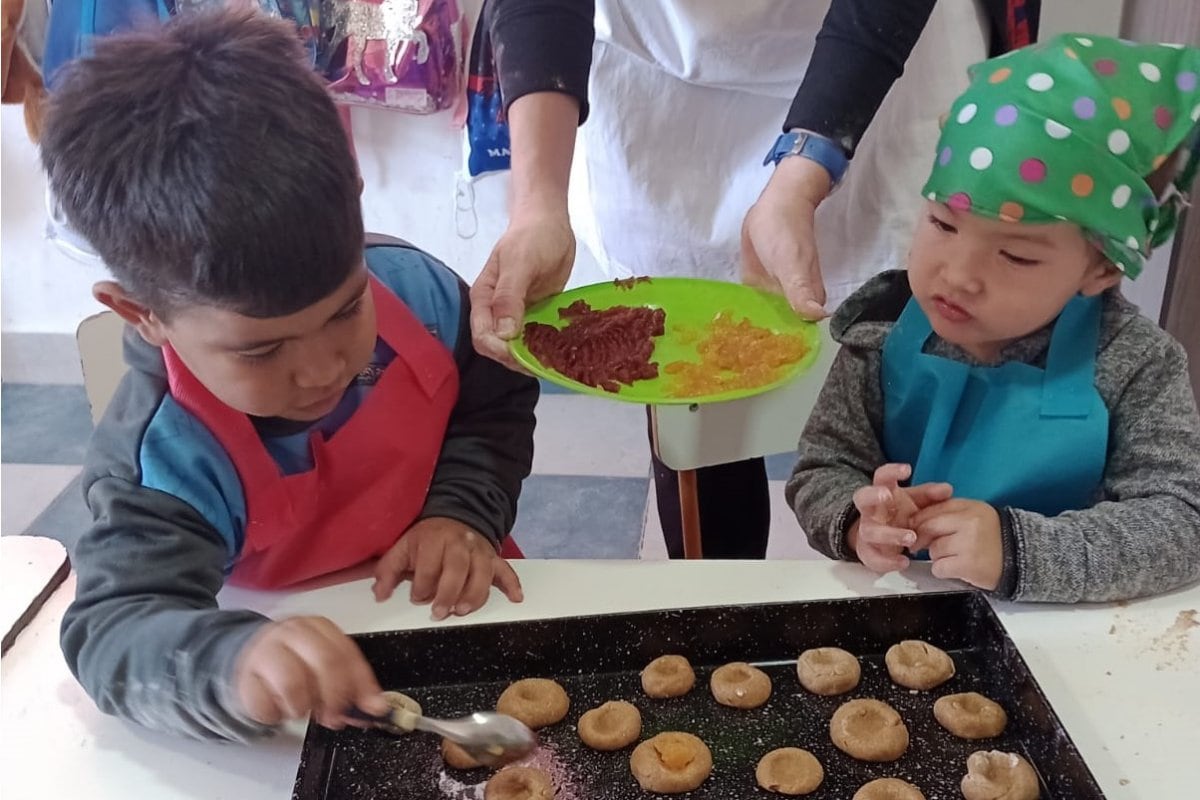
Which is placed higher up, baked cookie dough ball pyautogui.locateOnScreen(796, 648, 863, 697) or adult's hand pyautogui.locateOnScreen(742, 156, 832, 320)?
adult's hand pyautogui.locateOnScreen(742, 156, 832, 320)

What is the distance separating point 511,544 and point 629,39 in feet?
2.17

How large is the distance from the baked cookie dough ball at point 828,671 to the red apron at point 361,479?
0.40 meters

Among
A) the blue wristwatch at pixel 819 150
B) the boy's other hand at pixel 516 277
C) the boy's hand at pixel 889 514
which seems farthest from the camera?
the blue wristwatch at pixel 819 150

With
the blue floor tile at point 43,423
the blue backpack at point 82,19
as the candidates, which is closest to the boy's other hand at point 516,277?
the blue backpack at point 82,19

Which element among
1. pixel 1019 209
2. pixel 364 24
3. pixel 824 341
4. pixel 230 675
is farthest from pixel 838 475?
pixel 364 24

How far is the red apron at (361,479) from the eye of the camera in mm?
941

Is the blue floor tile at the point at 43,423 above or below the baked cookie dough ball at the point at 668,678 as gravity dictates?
below

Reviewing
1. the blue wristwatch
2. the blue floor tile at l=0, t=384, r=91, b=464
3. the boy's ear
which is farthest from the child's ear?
the blue floor tile at l=0, t=384, r=91, b=464

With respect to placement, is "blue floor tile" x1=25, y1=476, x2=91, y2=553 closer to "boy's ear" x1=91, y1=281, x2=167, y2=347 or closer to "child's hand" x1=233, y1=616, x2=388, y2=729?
"boy's ear" x1=91, y1=281, x2=167, y2=347

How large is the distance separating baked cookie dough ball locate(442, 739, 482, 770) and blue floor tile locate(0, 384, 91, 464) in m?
2.02

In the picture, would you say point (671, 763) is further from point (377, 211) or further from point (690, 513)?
point (377, 211)

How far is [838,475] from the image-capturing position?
1.08 meters

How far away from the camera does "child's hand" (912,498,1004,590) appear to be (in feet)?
2.98

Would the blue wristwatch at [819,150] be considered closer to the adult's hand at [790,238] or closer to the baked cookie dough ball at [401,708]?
the adult's hand at [790,238]
